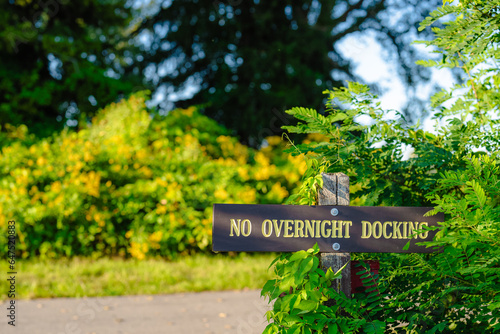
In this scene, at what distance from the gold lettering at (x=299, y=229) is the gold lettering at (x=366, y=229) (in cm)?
29

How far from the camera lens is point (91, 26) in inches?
441

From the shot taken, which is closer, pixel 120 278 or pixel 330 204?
pixel 330 204

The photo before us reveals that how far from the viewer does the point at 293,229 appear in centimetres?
201

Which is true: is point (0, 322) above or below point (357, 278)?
below

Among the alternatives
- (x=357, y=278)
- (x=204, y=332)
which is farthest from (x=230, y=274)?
(x=357, y=278)

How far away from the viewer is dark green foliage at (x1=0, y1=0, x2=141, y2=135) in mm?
9750

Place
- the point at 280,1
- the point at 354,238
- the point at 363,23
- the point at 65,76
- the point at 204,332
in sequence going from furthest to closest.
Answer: the point at 363,23 < the point at 65,76 < the point at 280,1 < the point at 204,332 < the point at 354,238

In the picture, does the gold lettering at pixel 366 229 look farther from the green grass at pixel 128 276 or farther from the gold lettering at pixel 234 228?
the green grass at pixel 128 276

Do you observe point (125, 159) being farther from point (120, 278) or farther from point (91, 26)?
point (91, 26)

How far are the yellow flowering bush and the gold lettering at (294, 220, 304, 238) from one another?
4.18m

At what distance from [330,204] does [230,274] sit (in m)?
3.64

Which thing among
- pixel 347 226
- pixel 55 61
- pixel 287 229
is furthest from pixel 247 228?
pixel 55 61

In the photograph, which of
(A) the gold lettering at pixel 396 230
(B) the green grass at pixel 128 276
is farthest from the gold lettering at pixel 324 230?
(B) the green grass at pixel 128 276

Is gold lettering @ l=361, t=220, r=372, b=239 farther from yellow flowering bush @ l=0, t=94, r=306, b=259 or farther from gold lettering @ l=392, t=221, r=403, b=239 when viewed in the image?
yellow flowering bush @ l=0, t=94, r=306, b=259
